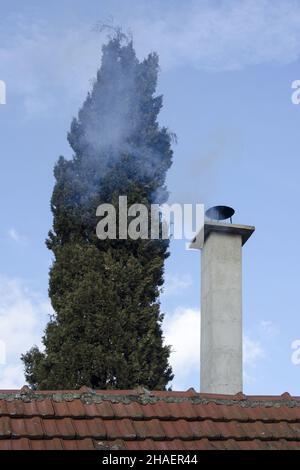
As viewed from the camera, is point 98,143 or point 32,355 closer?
point 32,355

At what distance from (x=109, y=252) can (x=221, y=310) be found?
8.00 m

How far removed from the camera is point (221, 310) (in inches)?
375

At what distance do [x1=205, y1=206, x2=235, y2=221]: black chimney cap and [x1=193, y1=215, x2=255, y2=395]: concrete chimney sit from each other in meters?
0.30

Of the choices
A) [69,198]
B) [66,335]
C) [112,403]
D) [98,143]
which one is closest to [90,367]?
[66,335]

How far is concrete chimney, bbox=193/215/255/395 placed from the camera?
30.9 ft

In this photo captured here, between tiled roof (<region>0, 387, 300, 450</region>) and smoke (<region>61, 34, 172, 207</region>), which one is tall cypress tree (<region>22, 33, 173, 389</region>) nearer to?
smoke (<region>61, 34, 172, 207</region>)

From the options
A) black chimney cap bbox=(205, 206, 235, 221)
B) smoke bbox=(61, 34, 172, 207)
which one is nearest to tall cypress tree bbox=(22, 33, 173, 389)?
smoke bbox=(61, 34, 172, 207)

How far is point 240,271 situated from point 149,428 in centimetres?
360

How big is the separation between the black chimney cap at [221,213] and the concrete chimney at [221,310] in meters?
0.30

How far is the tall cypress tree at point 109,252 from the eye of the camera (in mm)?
16078

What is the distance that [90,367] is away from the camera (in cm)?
1582
